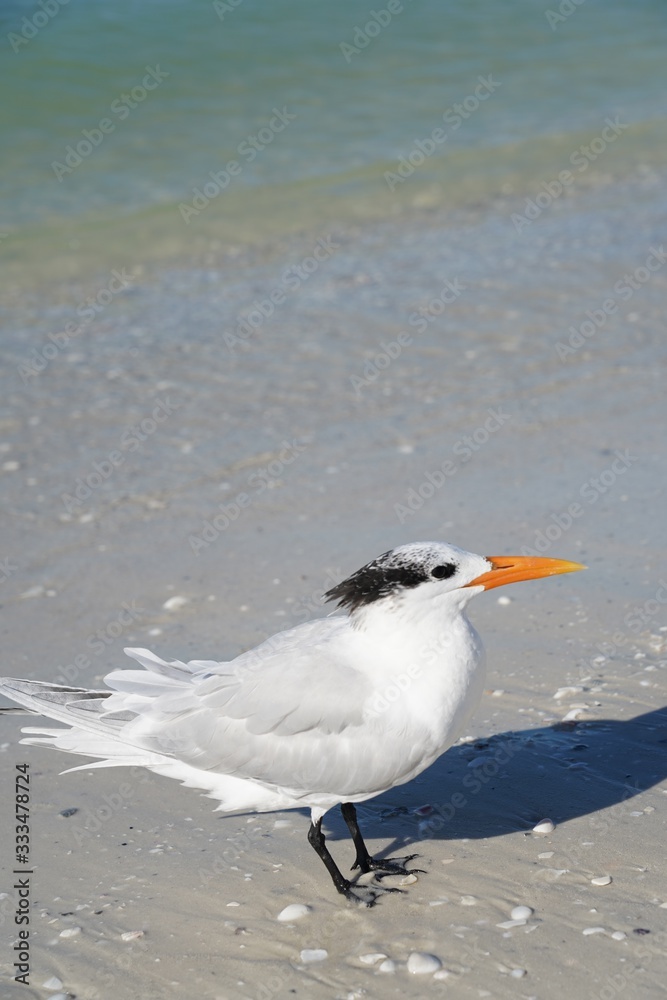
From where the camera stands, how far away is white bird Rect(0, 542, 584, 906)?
385cm

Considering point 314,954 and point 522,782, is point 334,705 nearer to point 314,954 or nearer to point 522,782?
point 314,954

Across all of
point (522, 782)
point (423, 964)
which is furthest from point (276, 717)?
point (522, 782)

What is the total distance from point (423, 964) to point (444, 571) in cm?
118

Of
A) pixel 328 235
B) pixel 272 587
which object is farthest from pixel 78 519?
pixel 328 235

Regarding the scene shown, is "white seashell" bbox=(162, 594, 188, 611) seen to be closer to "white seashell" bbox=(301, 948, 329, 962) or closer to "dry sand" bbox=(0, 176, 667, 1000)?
"dry sand" bbox=(0, 176, 667, 1000)

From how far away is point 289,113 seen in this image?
15773mm

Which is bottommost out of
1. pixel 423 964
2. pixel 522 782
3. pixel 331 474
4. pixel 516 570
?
pixel 331 474

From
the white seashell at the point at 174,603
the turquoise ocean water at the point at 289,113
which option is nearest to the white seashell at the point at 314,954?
the white seashell at the point at 174,603

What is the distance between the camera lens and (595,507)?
6.45 m

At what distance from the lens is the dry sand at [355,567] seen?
3742 millimetres

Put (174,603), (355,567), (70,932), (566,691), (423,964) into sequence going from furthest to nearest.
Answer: (355,567) < (174,603) < (566,691) < (70,932) < (423,964)

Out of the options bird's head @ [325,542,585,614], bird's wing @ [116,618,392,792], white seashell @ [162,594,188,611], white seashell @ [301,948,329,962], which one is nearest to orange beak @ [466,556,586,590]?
bird's head @ [325,542,585,614]

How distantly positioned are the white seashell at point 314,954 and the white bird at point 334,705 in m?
0.28

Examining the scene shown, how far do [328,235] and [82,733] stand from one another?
844cm
